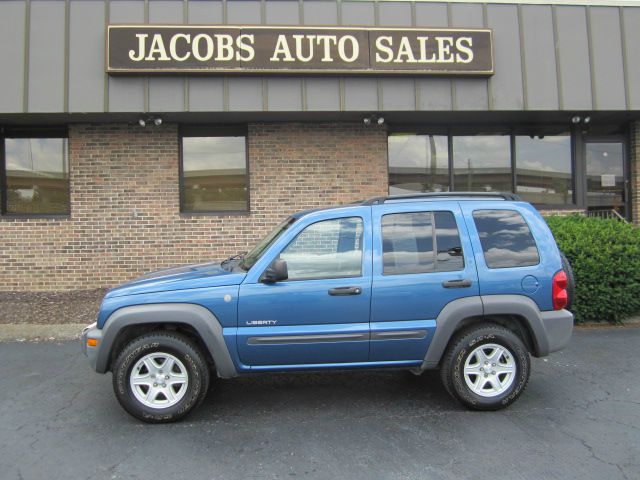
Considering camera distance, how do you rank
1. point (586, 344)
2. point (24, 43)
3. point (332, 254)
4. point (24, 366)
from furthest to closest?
point (24, 43) < point (586, 344) < point (24, 366) < point (332, 254)

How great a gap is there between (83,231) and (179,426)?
5785 mm

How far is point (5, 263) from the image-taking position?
8.59m

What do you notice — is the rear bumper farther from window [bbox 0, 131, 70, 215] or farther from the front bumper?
window [bbox 0, 131, 70, 215]

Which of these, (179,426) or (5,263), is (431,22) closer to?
(179,426)

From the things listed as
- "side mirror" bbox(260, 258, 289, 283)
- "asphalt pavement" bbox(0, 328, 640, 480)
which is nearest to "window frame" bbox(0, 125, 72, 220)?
"asphalt pavement" bbox(0, 328, 640, 480)

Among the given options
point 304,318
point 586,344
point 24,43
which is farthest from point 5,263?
point 586,344

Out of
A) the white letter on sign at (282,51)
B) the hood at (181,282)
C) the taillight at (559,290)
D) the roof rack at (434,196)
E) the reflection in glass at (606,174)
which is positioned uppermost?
the white letter on sign at (282,51)

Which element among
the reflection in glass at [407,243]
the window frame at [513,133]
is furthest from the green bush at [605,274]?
the reflection in glass at [407,243]

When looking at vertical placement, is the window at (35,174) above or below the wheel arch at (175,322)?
above

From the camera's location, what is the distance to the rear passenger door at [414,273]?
401 cm

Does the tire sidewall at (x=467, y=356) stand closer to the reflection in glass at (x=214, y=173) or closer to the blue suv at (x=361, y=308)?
the blue suv at (x=361, y=308)

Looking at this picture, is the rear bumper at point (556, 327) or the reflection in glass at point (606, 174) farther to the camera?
the reflection in glass at point (606, 174)

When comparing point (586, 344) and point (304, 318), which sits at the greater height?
point (304, 318)

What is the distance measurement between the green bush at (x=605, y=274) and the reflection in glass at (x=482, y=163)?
2.65 meters
